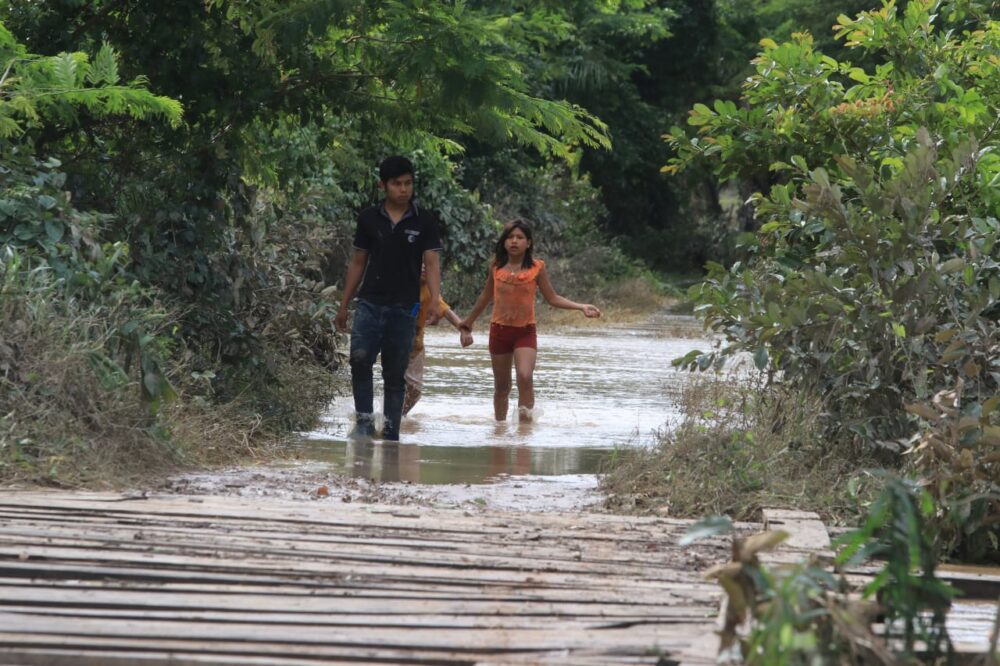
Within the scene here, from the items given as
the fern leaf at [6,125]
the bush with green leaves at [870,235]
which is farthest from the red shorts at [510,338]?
the fern leaf at [6,125]

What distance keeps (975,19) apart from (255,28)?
17.4ft

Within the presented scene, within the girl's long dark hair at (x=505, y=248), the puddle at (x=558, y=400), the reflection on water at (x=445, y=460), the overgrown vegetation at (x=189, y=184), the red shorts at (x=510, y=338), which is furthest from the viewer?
the red shorts at (x=510, y=338)

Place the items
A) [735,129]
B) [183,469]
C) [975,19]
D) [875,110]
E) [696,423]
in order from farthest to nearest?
[975,19], [735,129], [875,110], [696,423], [183,469]

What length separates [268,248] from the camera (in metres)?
11.4

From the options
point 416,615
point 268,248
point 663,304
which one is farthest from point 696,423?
point 663,304

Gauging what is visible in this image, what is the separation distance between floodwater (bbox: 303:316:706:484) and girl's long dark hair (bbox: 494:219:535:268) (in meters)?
1.23

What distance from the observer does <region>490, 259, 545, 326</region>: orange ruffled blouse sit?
1121 centimetres

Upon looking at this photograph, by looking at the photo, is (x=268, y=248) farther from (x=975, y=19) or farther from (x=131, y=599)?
(x=131, y=599)

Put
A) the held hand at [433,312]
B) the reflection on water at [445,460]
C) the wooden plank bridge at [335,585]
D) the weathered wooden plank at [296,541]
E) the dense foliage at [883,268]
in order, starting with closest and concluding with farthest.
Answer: the wooden plank bridge at [335,585] < the weathered wooden plank at [296,541] < the dense foliage at [883,268] < the reflection on water at [445,460] < the held hand at [433,312]

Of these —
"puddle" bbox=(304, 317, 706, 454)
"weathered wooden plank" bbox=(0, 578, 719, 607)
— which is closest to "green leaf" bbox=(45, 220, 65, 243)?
"puddle" bbox=(304, 317, 706, 454)

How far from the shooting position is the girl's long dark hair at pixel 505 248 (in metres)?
11.2

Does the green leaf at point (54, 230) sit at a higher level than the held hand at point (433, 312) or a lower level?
higher

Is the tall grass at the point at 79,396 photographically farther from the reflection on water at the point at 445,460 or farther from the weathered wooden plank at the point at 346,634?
the weathered wooden plank at the point at 346,634

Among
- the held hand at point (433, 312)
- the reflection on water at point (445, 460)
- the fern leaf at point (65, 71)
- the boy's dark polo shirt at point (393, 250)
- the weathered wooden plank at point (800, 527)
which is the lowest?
the reflection on water at point (445, 460)
